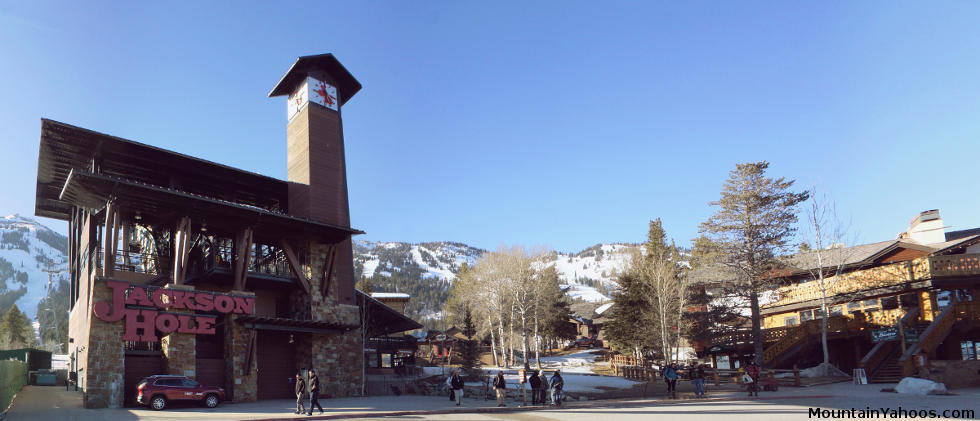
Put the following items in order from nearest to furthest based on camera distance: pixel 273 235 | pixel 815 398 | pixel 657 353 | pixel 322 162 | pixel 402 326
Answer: pixel 815 398 → pixel 273 235 → pixel 322 162 → pixel 402 326 → pixel 657 353

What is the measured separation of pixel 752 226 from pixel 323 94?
1221 inches

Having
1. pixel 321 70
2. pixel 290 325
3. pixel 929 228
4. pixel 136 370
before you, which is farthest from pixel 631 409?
pixel 929 228

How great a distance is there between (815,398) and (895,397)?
9.81ft

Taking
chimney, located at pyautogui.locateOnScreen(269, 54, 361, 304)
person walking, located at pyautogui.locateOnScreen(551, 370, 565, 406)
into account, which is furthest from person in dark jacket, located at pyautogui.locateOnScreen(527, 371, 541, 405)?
chimney, located at pyautogui.locateOnScreen(269, 54, 361, 304)

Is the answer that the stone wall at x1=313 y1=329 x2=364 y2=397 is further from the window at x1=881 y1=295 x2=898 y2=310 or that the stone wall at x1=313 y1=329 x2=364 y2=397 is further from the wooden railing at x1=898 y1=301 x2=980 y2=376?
the window at x1=881 y1=295 x2=898 y2=310

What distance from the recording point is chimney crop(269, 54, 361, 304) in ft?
125

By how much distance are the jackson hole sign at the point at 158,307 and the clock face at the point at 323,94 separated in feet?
51.1

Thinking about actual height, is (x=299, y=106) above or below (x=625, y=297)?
above

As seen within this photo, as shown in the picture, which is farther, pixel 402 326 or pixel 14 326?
pixel 14 326

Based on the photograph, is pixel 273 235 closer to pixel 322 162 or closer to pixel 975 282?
pixel 322 162

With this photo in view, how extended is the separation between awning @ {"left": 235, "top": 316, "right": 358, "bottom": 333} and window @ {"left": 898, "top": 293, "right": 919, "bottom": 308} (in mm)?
34529

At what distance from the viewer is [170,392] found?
960 inches

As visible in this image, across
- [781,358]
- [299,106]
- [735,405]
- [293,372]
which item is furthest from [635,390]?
[299,106]

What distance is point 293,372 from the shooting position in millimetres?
35125
